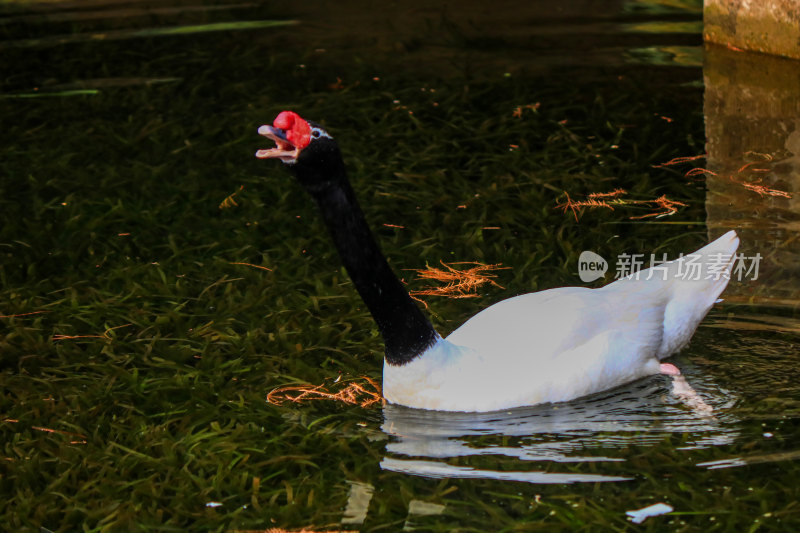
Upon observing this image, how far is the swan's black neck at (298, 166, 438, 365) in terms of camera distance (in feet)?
14.0

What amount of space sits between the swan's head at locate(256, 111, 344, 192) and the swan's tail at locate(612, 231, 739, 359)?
1.52 meters

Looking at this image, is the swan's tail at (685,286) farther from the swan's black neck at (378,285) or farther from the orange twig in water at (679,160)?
the orange twig in water at (679,160)

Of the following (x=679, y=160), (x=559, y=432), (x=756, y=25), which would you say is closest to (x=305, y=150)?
(x=559, y=432)

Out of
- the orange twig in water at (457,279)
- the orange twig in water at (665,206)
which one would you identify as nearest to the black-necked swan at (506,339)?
the orange twig in water at (457,279)

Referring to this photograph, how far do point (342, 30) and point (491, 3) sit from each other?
1.57 meters

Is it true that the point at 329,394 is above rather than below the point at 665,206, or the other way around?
below

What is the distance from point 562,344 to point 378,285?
0.76 metres

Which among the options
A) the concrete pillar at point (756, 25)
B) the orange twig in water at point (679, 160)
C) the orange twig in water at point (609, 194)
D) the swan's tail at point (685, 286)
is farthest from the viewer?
the concrete pillar at point (756, 25)

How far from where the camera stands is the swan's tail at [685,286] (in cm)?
489

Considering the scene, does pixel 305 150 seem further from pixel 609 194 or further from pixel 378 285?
pixel 609 194

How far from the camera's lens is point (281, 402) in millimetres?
4828

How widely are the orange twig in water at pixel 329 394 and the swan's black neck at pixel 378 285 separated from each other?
280 millimetres

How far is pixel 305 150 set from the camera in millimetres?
3938

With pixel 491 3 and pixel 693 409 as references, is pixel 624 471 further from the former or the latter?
pixel 491 3
